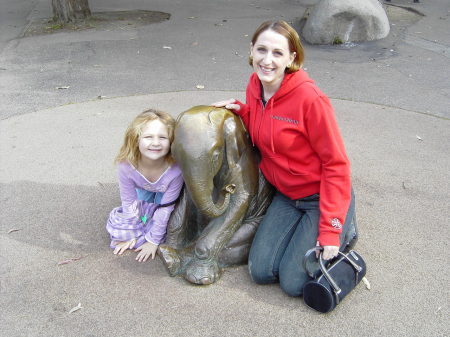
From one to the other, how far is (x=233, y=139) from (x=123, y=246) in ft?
3.67

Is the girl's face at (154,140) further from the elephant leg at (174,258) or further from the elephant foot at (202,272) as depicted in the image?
the elephant foot at (202,272)

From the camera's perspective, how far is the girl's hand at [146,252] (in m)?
3.16

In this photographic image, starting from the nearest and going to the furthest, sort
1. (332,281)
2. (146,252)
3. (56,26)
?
1. (332,281)
2. (146,252)
3. (56,26)

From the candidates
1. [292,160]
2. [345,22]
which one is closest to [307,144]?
[292,160]

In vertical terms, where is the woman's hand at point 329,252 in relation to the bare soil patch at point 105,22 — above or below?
above

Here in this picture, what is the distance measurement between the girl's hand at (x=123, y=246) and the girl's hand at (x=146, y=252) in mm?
96

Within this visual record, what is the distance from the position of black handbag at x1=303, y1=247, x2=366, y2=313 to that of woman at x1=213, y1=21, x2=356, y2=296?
80 mm

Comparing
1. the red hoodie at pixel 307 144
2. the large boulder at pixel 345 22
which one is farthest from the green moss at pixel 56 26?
the red hoodie at pixel 307 144

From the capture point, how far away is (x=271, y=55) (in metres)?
2.67

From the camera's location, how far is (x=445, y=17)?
1101 cm

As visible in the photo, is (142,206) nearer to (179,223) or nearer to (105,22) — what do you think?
(179,223)

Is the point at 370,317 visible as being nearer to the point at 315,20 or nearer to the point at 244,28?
the point at 315,20

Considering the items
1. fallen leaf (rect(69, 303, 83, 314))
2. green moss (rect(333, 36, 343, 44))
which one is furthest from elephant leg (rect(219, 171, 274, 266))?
green moss (rect(333, 36, 343, 44))

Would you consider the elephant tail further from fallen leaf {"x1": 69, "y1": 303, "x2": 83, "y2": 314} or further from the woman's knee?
fallen leaf {"x1": 69, "y1": 303, "x2": 83, "y2": 314}
